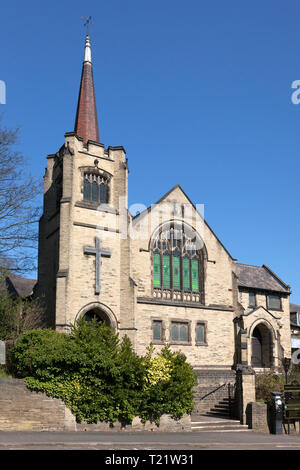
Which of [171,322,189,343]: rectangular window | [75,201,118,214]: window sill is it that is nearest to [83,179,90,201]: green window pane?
[75,201,118,214]: window sill

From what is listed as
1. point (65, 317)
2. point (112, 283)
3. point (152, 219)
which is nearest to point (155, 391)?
point (65, 317)

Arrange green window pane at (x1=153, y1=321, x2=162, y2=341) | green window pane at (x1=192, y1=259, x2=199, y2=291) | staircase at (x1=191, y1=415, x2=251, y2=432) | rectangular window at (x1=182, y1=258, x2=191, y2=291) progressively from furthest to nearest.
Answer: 1. green window pane at (x1=192, y1=259, x2=199, y2=291)
2. rectangular window at (x1=182, y1=258, x2=191, y2=291)
3. green window pane at (x1=153, y1=321, x2=162, y2=341)
4. staircase at (x1=191, y1=415, x2=251, y2=432)

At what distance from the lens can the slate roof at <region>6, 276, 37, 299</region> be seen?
1504 inches

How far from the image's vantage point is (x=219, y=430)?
70.4 ft

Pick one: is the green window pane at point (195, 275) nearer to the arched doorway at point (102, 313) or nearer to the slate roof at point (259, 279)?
the slate roof at point (259, 279)

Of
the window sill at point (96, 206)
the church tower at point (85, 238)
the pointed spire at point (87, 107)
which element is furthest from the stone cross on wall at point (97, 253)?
the pointed spire at point (87, 107)

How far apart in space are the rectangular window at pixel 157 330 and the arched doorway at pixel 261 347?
734 cm

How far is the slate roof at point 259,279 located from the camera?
36219 mm

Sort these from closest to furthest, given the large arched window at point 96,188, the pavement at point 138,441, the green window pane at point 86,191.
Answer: the pavement at point 138,441
the green window pane at point 86,191
the large arched window at point 96,188

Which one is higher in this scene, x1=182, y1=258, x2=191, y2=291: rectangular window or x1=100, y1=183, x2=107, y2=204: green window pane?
x1=100, y1=183, x2=107, y2=204: green window pane

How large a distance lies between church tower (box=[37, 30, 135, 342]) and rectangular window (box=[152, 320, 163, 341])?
270 cm

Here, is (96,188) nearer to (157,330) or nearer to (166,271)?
(166,271)

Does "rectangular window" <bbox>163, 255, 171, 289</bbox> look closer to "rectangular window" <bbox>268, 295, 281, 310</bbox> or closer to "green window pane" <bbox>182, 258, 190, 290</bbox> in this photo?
"green window pane" <bbox>182, 258, 190, 290</bbox>

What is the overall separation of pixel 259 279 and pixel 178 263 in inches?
328
